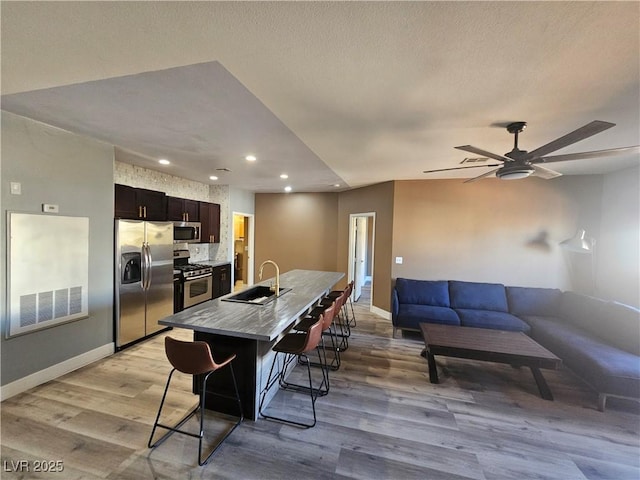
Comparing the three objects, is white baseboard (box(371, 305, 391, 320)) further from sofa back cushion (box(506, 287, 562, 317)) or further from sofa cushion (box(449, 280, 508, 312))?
sofa back cushion (box(506, 287, 562, 317))

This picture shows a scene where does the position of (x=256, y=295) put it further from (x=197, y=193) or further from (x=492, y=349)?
(x=197, y=193)

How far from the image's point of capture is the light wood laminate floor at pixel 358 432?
5.96ft

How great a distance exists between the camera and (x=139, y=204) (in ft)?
12.4

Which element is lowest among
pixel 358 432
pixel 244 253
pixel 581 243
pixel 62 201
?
pixel 358 432

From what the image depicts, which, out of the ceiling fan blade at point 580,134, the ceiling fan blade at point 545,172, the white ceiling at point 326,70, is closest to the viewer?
the white ceiling at point 326,70

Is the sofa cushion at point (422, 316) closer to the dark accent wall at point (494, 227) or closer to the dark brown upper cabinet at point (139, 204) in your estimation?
the dark accent wall at point (494, 227)

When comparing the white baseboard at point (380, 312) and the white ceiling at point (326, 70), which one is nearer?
the white ceiling at point (326, 70)

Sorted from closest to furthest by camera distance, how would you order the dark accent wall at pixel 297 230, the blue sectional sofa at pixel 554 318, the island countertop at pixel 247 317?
the island countertop at pixel 247 317 < the blue sectional sofa at pixel 554 318 < the dark accent wall at pixel 297 230

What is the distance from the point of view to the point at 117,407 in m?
2.38

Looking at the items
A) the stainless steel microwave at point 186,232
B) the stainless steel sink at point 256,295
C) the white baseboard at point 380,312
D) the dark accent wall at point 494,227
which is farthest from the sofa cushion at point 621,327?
the stainless steel microwave at point 186,232

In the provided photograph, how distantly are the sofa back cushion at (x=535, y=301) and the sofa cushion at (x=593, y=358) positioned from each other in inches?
16.7

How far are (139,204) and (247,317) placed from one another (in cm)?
276

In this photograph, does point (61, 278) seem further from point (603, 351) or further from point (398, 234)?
point (603, 351)

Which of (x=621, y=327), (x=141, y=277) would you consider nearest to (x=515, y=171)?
(x=621, y=327)
